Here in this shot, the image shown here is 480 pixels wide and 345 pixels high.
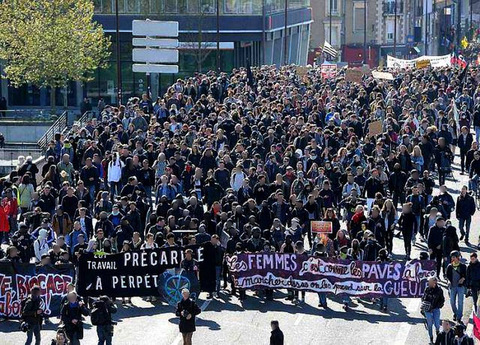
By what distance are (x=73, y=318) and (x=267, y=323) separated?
12.0 ft

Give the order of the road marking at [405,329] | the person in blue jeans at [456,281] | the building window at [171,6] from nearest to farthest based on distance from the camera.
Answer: the road marking at [405,329] → the person in blue jeans at [456,281] → the building window at [171,6]

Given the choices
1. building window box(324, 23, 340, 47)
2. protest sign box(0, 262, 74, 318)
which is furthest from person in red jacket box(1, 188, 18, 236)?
building window box(324, 23, 340, 47)

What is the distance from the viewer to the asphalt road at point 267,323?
2256 centimetres

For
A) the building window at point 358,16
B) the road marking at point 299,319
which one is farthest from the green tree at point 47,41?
the building window at point 358,16

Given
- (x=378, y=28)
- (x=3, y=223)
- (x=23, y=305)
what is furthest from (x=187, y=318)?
(x=378, y=28)

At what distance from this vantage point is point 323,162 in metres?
32.6

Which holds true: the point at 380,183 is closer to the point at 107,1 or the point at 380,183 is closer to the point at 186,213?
the point at 186,213

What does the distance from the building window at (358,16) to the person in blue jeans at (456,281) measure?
319ft

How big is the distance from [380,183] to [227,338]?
8396 mm

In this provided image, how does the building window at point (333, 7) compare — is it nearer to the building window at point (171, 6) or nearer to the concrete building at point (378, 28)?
the concrete building at point (378, 28)

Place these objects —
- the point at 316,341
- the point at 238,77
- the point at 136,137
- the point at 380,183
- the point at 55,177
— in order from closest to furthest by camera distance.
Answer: the point at 316,341
the point at 380,183
the point at 55,177
the point at 136,137
the point at 238,77

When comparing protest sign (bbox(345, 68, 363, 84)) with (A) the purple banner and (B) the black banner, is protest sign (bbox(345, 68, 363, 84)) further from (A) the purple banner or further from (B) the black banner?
(B) the black banner

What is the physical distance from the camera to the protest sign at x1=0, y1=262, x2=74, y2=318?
936 inches

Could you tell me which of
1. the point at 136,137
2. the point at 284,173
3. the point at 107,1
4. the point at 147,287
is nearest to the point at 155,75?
the point at 107,1
